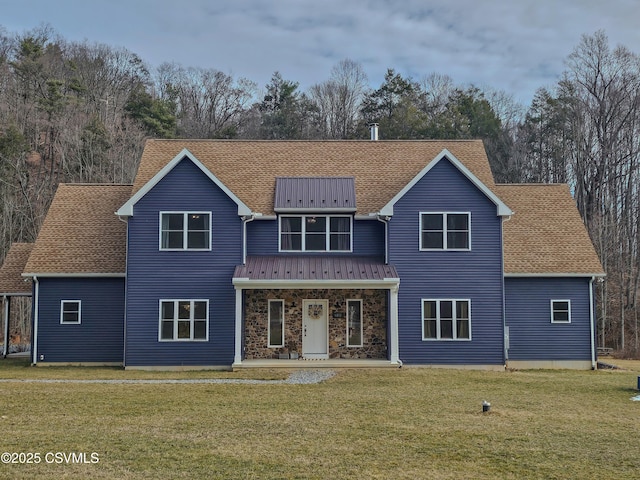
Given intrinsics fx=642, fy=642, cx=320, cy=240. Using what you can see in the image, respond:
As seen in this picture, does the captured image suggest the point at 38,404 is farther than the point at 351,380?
No

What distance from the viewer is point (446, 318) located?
2241 cm

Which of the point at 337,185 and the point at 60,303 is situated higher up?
the point at 337,185

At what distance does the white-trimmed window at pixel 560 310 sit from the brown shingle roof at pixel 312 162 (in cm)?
497

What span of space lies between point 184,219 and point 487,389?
1152 centimetres

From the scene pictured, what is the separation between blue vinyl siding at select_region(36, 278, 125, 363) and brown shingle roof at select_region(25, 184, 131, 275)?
54cm

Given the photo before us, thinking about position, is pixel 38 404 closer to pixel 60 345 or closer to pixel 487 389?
pixel 60 345

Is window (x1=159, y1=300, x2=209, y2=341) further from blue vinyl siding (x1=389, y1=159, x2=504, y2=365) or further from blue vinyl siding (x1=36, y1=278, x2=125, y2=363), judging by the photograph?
blue vinyl siding (x1=389, y1=159, x2=504, y2=365)

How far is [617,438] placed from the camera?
1124 centimetres

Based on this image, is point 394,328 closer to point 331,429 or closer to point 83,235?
point 331,429

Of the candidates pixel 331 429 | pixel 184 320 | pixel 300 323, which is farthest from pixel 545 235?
pixel 331 429

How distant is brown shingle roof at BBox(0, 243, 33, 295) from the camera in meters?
24.4

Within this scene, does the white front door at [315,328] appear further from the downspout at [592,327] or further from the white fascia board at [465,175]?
the downspout at [592,327]

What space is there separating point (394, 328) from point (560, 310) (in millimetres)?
6481

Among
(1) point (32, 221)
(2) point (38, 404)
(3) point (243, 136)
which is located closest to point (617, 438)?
(2) point (38, 404)
